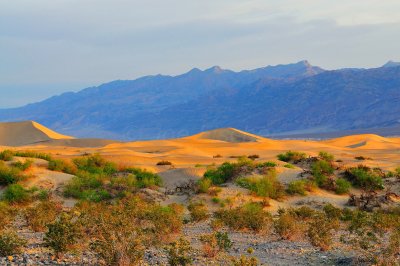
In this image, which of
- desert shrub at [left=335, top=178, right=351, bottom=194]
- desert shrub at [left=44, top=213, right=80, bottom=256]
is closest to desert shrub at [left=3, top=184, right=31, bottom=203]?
desert shrub at [left=44, top=213, right=80, bottom=256]

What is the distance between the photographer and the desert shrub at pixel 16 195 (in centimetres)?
2161

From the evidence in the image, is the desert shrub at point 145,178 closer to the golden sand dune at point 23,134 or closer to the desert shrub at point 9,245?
the desert shrub at point 9,245

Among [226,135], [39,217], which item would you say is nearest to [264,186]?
[39,217]

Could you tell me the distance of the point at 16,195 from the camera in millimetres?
21688

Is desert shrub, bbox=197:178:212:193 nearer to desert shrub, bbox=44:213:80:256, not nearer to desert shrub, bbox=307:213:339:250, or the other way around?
desert shrub, bbox=307:213:339:250

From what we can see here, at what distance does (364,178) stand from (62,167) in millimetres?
15462

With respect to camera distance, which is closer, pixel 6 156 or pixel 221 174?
pixel 6 156

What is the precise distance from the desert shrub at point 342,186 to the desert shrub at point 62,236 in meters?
17.5

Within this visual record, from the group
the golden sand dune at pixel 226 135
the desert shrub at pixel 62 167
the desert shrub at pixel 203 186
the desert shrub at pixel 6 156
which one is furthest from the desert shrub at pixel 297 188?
the golden sand dune at pixel 226 135

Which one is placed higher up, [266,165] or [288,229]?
[266,165]

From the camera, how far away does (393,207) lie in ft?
72.2

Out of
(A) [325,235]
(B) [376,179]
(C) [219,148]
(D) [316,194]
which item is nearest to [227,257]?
(A) [325,235]

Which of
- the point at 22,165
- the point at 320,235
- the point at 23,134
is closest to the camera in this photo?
the point at 320,235

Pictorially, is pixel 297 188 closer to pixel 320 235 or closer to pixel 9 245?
pixel 320 235
